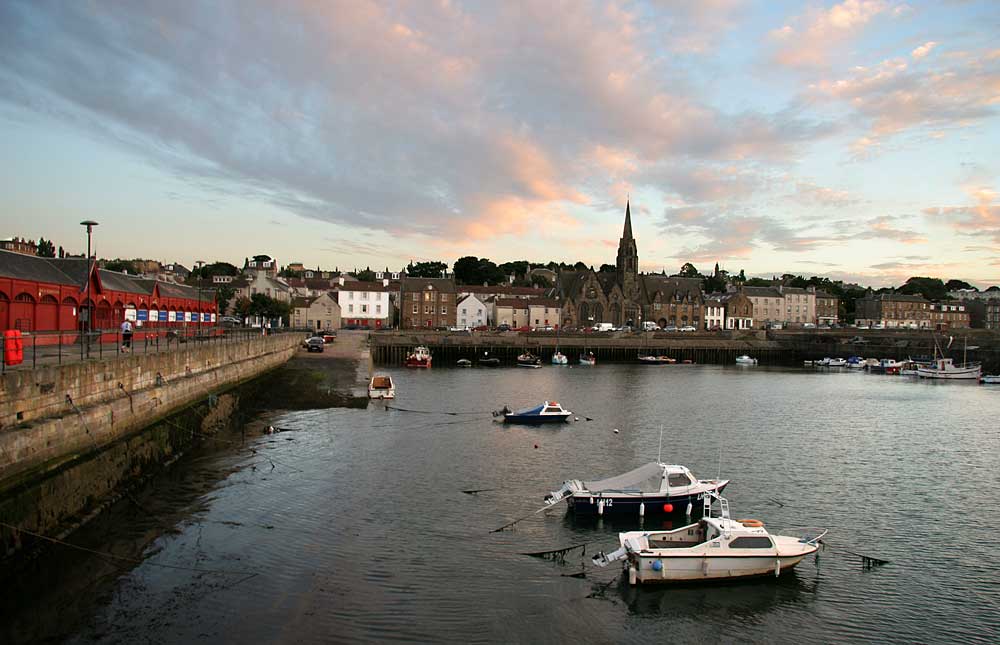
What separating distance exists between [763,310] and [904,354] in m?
52.7

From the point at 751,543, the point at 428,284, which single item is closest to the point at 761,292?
the point at 428,284

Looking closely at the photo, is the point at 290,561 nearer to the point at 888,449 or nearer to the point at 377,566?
the point at 377,566

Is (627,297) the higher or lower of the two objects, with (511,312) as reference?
higher

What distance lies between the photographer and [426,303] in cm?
13300

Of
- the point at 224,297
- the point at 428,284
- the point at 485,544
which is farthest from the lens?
the point at 428,284

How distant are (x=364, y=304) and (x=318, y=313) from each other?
898 centimetres

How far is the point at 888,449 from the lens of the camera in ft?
129

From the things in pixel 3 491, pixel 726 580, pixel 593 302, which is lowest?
pixel 726 580

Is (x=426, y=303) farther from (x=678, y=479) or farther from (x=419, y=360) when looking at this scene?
(x=678, y=479)

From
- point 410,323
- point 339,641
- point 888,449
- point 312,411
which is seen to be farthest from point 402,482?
point 410,323

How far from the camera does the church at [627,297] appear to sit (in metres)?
146

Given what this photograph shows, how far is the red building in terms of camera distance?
33250 millimetres

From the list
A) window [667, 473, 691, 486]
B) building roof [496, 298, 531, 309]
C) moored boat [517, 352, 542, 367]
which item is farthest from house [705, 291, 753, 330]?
window [667, 473, 691, 486]

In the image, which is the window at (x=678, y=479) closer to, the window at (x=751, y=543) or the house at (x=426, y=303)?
the window at (x=751, y=543)
